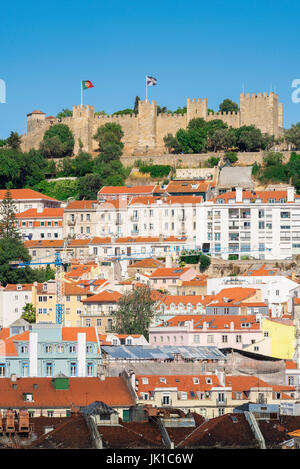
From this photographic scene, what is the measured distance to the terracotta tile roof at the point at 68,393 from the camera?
3144 cm

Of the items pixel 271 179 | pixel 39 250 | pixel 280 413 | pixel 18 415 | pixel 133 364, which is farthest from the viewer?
pixel 271 179

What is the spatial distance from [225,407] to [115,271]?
29.5 m

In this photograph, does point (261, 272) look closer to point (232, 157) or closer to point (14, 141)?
point (232, 157)

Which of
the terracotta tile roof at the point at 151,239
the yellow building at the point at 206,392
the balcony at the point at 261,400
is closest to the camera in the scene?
the balcony at the point at 261,400

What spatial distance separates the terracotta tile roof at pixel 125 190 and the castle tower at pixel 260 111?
11980 mm

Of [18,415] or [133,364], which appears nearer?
[18,415]

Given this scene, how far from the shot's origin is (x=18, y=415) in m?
26.6

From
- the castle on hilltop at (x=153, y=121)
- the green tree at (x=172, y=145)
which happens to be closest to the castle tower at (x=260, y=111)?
the castle on hilltop at (x=153, y=121)

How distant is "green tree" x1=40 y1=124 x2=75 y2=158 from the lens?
270 ft

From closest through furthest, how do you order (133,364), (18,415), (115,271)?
1. (18,415)
2. (133,364)
3. (115,271)

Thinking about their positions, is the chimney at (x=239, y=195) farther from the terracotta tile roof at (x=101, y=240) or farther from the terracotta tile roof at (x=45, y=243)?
the terracotta tile roof at (x=45, y=243)

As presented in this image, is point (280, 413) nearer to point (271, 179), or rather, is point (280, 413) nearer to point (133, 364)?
point (133, 364)

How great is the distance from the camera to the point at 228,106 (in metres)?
88.7

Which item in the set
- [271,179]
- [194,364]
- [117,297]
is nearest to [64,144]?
Result: [271,179]
